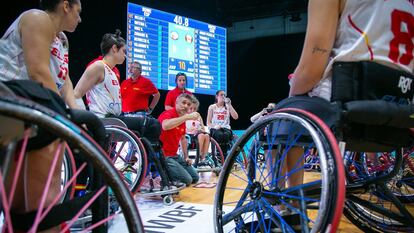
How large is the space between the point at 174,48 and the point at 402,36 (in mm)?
5075

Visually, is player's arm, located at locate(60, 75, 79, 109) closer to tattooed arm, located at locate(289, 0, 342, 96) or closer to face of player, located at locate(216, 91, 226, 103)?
tattooed arm, located at locate(289, 0, 342, 96)

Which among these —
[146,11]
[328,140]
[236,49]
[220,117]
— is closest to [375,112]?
[328,140]

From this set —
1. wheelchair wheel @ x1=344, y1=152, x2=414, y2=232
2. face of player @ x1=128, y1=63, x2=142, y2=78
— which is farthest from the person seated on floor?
wheelchair wheel @ x1=344, y1=152, x2=414, y2=232

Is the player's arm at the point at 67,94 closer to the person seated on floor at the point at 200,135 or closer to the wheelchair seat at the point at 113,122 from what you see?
the wheelchair seat at the point at 113,122

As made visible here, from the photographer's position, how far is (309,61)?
A: 1015 mm

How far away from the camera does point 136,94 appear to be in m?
3.42

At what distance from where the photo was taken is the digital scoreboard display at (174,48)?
541 cm

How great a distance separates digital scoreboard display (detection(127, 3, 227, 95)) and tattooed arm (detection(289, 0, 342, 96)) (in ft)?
14.8

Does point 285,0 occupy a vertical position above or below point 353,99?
above

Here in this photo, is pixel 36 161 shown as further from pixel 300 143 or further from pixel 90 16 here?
pixel 90 16

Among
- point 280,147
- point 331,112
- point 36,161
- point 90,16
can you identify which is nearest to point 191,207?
point 280,147

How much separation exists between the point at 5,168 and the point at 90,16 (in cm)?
511

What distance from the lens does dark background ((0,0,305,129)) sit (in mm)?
5117

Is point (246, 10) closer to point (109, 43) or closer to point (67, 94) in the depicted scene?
point (109, 43)
